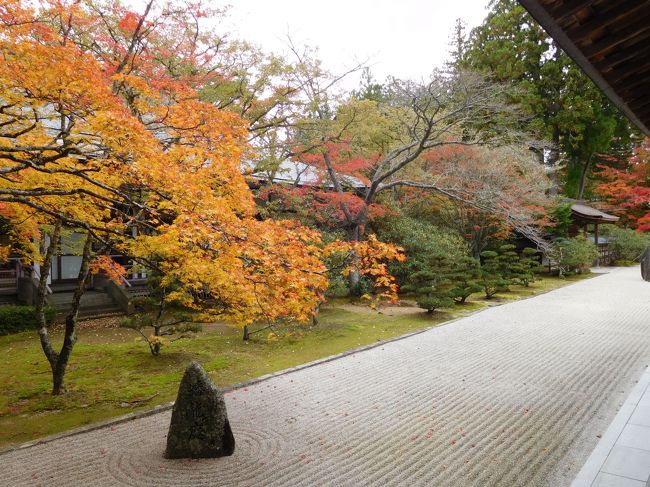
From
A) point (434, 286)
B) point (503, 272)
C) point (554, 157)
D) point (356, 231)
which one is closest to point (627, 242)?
point (554, 157)

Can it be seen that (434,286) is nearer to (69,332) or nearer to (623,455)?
(623,455)

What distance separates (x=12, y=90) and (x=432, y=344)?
8681mm

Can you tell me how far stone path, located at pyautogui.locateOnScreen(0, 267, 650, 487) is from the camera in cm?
441

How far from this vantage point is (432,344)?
982 cm

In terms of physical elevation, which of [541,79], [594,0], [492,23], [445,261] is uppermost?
[492,23]

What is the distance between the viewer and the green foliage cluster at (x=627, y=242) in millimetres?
28125

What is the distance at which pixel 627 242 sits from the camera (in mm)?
28297

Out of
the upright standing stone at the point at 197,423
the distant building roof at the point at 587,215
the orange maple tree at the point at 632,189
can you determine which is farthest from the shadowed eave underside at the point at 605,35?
the orange maple tree at the point at 632,189

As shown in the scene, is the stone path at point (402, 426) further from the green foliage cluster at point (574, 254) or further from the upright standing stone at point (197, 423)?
the green foliage cluster at point (574, 254)

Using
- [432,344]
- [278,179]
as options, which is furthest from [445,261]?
[278,179]

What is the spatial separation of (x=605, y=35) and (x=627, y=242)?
31420 millimetres

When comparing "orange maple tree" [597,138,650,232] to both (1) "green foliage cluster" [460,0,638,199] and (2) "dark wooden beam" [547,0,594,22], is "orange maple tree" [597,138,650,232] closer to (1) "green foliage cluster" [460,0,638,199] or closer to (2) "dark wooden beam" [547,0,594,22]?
(1) "green foliage cluster" [460,0,638,199]

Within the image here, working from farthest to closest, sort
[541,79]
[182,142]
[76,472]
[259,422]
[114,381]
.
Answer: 1. [541,79]
2. [114,381]
3. [182,142]
4. [259,422]
5. [76,472]

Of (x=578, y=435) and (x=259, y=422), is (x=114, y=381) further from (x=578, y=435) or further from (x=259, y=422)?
(x=578, y=435)
